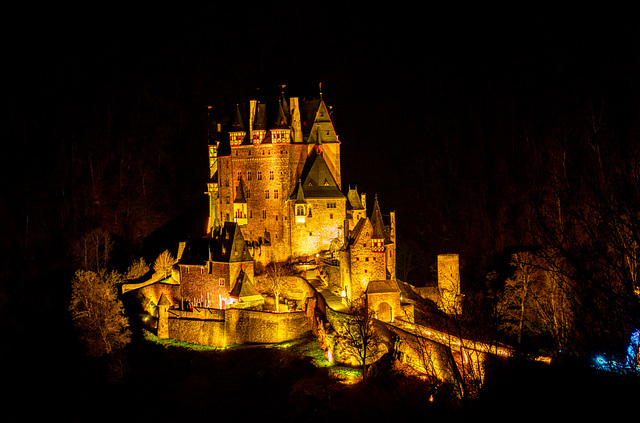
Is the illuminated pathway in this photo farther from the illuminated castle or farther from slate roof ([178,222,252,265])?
slate roof ([178,222,252,265])

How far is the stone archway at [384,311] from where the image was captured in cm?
3130

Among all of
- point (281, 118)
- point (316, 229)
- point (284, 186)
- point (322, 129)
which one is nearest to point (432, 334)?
point (316, 229)

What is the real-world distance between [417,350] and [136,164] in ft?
148

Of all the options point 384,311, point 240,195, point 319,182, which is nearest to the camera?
point 384,311

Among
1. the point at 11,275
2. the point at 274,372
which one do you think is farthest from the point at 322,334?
the point at 11,275

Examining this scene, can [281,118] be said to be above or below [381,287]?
above

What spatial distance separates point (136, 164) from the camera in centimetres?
6166

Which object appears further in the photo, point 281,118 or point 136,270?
point 136,270

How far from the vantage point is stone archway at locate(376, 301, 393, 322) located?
31.3 m

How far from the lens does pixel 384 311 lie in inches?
1235

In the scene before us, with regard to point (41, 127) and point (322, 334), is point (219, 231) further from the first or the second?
point (41, 127)

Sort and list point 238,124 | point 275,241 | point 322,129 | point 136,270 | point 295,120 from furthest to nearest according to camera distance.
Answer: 1. point 136,270
2. point 322,129
3. point 295,120
4. point 238,124
5. point 275,241

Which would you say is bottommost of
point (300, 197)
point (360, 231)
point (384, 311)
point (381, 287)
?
point (384, 311)

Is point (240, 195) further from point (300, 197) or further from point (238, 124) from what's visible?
point (238, 124)
